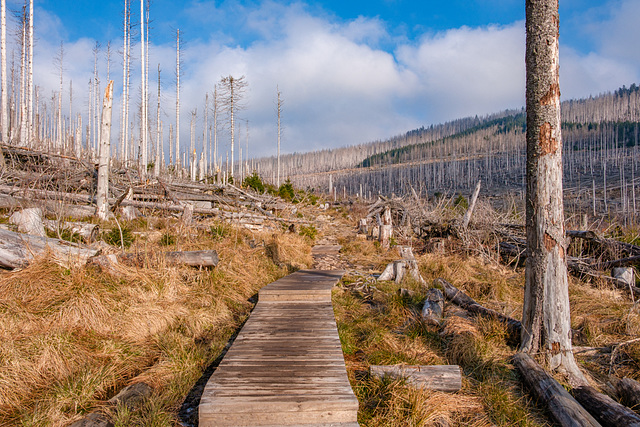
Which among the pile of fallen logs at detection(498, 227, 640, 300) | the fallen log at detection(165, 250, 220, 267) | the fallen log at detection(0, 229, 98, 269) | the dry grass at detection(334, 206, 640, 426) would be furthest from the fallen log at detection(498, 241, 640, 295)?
the fallen log at detection(0, 229, 98, 269)

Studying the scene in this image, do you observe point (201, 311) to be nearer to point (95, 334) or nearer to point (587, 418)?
point (95, 334)

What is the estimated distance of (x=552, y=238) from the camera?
151 inches

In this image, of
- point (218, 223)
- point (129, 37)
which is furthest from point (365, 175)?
point (218, 223)

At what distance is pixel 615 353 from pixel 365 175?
64381 millimetres

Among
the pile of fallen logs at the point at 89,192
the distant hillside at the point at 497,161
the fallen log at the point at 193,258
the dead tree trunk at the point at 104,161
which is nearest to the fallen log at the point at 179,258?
the fallen log at the point at 193,258

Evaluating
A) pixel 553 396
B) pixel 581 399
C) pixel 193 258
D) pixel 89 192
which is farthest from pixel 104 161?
pixel 581 399

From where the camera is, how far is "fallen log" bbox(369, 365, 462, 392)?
348 cm

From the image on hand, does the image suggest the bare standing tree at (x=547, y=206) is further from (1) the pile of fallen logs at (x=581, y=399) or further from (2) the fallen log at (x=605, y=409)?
(2) the fallen log at (x=605, y=409)

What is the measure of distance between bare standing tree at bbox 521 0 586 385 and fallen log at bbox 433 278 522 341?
0.61 meters

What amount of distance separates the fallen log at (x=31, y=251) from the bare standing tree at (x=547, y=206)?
20.1 feet

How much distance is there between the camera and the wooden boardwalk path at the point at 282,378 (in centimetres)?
288

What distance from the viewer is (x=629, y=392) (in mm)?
3361

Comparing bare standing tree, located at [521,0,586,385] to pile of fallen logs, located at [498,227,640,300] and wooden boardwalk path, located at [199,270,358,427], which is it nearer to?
wooden boardwalk path, located at [199,270,358,427]

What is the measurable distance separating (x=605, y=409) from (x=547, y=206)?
2.01 m
